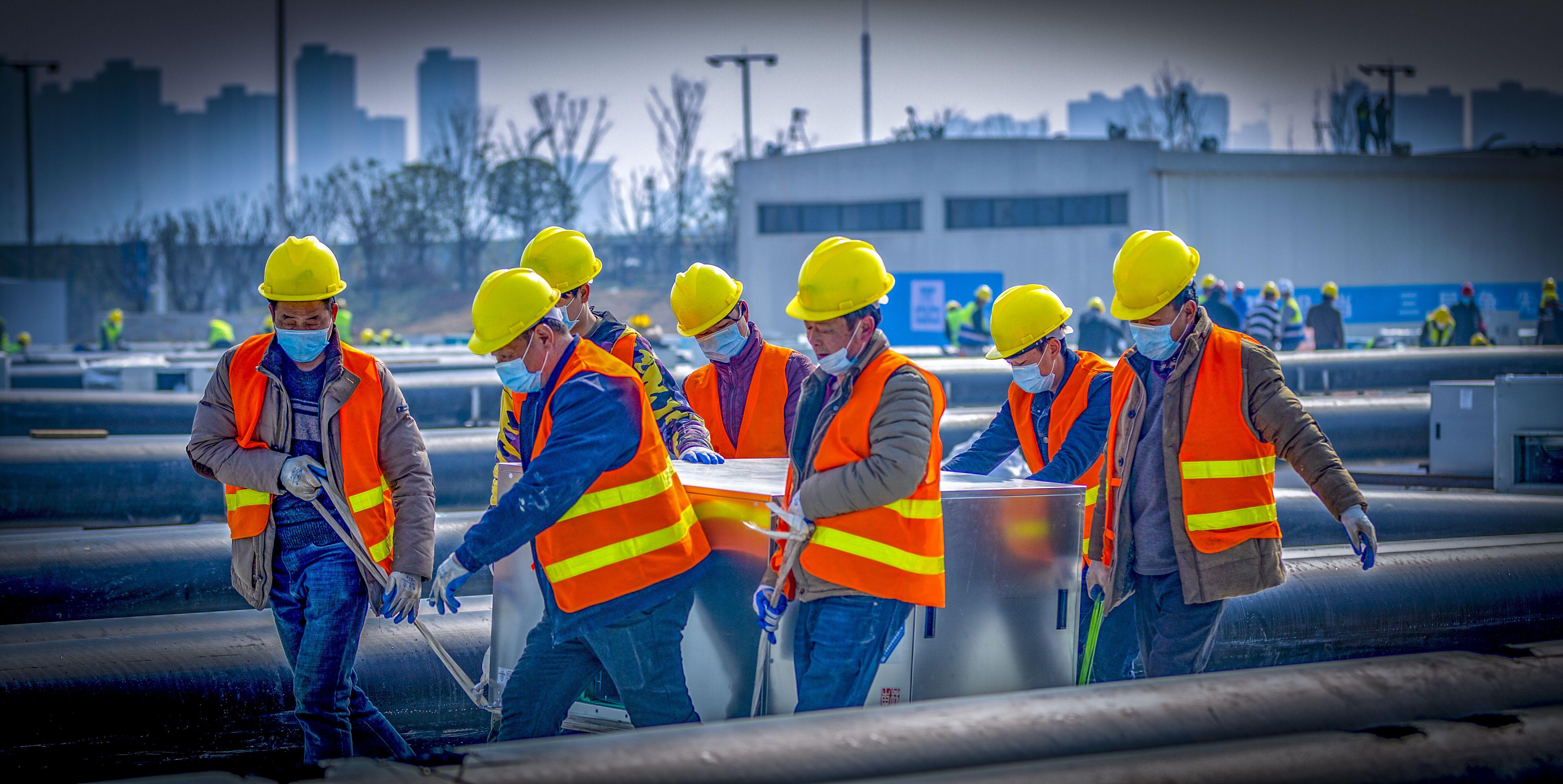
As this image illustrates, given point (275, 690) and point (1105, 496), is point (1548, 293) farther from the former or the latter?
point (275, 690)

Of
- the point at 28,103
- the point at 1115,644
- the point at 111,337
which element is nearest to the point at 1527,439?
the point at 1115,644

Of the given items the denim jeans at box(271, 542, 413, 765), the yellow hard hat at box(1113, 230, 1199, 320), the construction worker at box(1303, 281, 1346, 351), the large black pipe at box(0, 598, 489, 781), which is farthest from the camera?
the construction worker at box(1303, 281, 1346, 351)

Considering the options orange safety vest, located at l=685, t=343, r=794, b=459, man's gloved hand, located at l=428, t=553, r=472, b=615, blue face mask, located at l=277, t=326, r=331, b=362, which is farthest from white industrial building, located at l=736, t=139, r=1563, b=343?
man's gloved hand, located at l=428, t=553, r=472, b=615

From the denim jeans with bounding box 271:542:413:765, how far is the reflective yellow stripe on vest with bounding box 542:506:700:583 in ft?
2.41

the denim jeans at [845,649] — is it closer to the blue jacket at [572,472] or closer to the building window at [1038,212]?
the blue jacket at [572,472]

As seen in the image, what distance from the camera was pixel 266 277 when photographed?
382 cm

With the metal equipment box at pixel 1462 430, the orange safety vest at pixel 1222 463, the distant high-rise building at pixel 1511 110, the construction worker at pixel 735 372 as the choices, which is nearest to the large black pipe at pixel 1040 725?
the orange safety vest at pixel 1222 463

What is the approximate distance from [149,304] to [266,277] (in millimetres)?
51335

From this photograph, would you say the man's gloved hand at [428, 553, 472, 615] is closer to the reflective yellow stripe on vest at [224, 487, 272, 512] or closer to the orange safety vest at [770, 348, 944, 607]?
the reflective yellow stripe on vest at [224, 487, 272, 512]

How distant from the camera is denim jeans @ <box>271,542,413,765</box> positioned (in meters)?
3.62

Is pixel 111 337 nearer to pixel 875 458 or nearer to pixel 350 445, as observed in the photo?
pixel 350 445

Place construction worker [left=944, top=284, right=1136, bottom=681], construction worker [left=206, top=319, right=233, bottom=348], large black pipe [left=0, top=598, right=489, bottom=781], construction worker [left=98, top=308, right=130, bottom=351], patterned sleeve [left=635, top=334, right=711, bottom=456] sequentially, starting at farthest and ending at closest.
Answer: construction worker [left=98, top=308, right=130, bottom=351] → construction worker [left=206, top=319, right=233, bottom=348] → patterned sleeve [left=635, top=334, right=711, bottom=456] → construction worker [left=944, top=284, right=1136, bottom=681] → large black pipe [left=0, top=598, right=489, bottom=781]

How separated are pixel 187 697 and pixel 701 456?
201 cm

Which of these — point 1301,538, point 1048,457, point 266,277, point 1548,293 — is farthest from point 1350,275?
point 266,277
